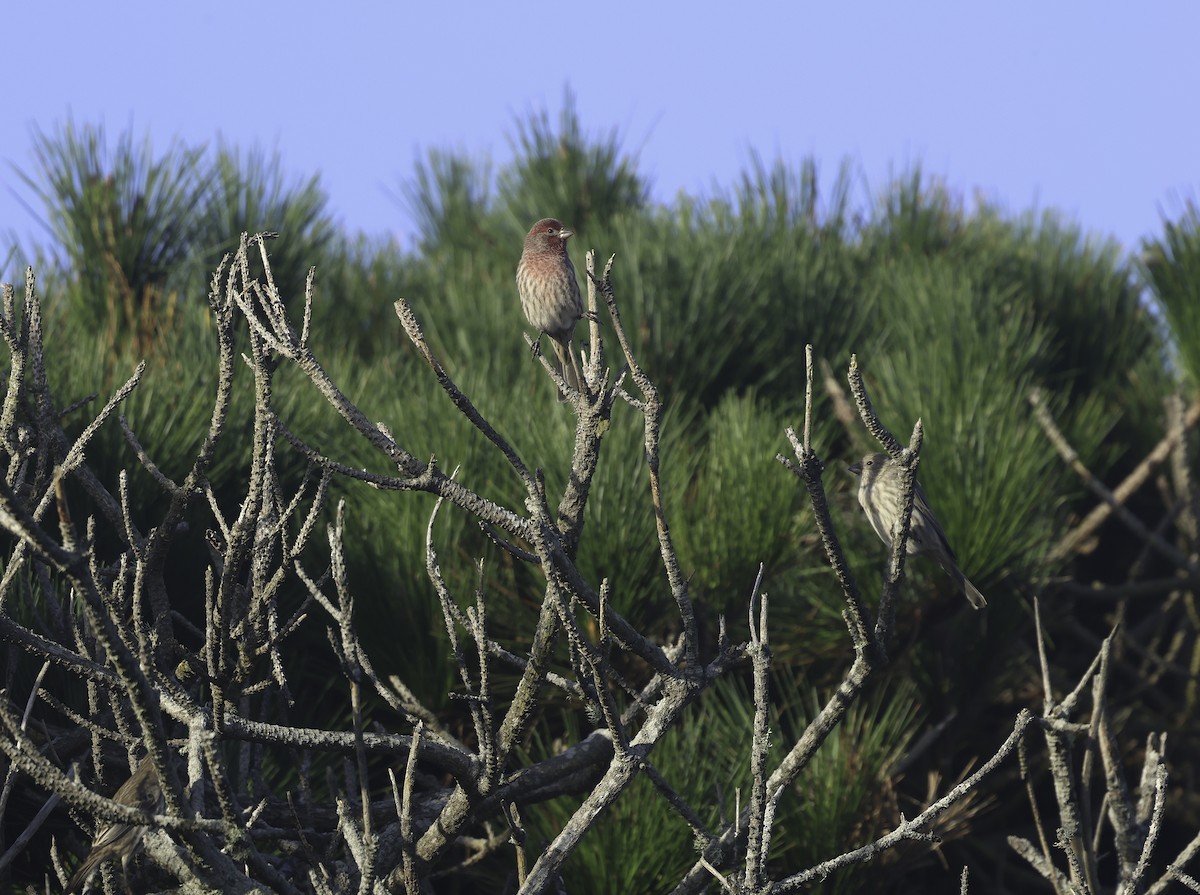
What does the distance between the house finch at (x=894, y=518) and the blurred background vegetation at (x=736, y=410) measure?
0.28 metres

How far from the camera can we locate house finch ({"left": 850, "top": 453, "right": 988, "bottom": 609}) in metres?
4.60

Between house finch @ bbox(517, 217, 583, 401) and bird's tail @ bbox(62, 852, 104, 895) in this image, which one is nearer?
bird's tail @ bbox(62, 852, 104, 895)

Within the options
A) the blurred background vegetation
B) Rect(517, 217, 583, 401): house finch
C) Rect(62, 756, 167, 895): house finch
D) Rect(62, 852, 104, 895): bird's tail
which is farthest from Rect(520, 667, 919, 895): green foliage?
Rect(517, 217, 583, 401): house finch

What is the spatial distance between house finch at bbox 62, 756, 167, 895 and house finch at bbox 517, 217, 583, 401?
2584mm

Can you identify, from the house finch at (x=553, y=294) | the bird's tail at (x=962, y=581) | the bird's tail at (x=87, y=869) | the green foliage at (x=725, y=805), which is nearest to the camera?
the bird's tail at (x=87, y=869)

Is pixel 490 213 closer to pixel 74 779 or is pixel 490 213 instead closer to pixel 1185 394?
pixel 1185 394

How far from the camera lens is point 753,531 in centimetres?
493

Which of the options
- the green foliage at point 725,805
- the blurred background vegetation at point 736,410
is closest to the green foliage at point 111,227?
the blurred background vegetation at point 736,410

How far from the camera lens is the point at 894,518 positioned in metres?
4.59

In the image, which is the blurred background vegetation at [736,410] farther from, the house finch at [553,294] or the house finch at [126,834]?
the house finch at [126,834]

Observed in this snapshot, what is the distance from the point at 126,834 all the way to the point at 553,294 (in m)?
3.00

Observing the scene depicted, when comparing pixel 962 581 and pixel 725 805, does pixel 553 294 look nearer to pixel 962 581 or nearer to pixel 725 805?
pixel 962 581

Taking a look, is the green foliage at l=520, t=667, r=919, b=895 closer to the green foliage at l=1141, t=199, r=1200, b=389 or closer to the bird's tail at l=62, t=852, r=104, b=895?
the bird's tail at l=62, t=852, r=104, b=895

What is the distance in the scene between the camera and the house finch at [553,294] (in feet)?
18.8
